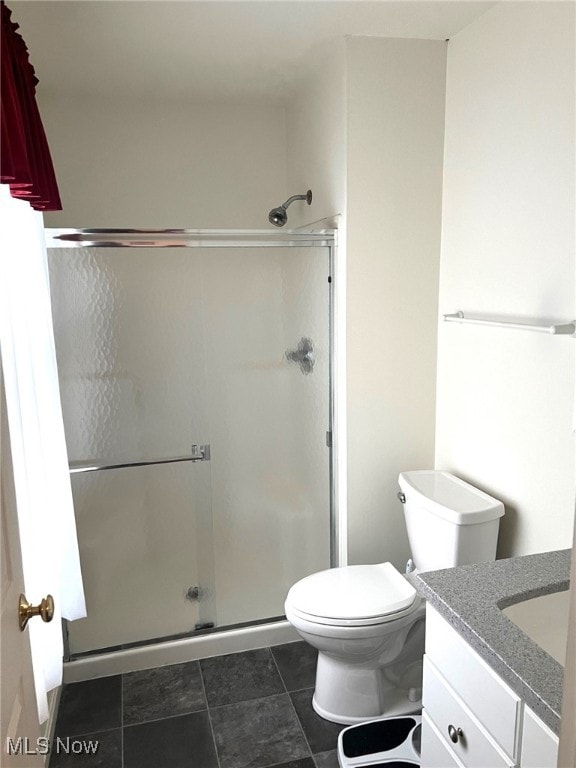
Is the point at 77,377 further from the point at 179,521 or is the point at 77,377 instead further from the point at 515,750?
the point at 515,750

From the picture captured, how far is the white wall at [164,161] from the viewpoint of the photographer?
9.61ft

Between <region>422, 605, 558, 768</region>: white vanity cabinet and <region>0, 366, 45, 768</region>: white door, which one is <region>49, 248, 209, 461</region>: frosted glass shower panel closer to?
<region>0, 366, 45, 768</region>: white door

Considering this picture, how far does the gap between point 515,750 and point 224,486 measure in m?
1.73

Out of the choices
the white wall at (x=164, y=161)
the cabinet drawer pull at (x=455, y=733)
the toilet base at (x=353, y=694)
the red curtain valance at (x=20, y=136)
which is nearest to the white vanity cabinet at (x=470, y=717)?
the cabinet drawer pull at (x=455, y=733)

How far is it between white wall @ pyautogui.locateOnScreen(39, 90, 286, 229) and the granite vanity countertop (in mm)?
2213

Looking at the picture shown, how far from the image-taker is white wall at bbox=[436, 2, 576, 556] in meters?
1.77

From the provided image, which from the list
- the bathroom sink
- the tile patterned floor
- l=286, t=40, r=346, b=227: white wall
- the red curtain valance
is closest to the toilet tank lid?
the bathroom sink

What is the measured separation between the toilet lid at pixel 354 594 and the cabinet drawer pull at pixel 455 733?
615mm

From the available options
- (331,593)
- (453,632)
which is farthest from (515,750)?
(331,593)

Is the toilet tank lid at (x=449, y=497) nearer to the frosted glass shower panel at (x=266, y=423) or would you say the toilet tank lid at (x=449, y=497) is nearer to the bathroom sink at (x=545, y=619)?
the frosted glass shower panel at (x=266, y=423)

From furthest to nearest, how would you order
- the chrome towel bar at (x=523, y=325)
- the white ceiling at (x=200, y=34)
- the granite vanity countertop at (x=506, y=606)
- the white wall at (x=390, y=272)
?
the white wall at (x=390, y=272) → the white ceiling at (x=200, y=34) → the chrome towel bar at (x=523, y=325) → the granite vanity countertop at (x=506, y=606)

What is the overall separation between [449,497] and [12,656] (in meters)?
1.53

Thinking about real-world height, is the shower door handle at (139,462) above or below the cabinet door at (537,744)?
above

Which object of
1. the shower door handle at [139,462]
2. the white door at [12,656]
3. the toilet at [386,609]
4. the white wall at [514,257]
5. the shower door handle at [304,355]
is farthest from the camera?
the shower door handle at [304,355]
